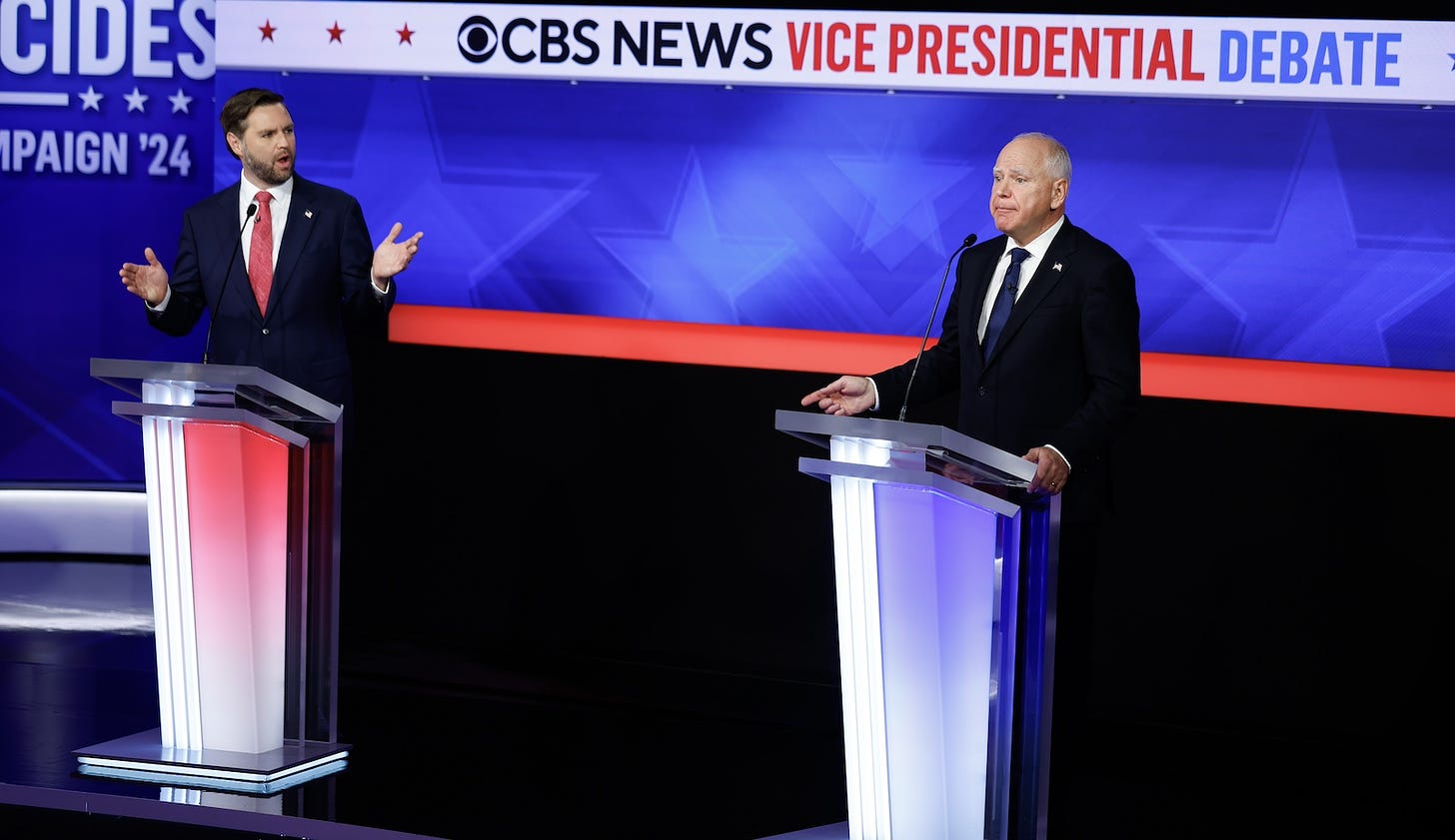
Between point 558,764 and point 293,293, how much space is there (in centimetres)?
122

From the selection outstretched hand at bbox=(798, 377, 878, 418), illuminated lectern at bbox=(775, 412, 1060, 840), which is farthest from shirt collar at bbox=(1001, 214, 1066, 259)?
illuminated lectern at bbox=(775, 412, 1060, 840)

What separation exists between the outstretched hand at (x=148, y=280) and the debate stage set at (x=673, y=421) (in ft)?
1.23

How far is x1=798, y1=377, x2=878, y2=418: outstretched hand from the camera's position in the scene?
2920 millimetres

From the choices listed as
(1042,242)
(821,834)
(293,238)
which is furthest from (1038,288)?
(293,238)

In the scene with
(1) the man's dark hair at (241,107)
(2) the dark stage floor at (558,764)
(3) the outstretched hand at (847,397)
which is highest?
(1) the man's dark hair at (241,107)

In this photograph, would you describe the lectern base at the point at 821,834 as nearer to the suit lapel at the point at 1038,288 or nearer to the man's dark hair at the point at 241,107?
the suit lapel at the point at 1038,288

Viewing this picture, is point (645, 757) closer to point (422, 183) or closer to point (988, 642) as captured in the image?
point (988, 642)

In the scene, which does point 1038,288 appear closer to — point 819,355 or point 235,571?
point 819,355

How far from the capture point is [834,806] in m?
3.45

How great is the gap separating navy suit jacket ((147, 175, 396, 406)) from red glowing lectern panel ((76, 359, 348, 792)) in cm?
31

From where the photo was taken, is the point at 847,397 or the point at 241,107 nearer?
the point at 847,397

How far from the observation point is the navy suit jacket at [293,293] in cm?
359

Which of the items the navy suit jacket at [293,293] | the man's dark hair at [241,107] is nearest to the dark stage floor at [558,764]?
the navy suit jacket at [293,293]

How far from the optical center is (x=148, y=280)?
3475 millimetres
